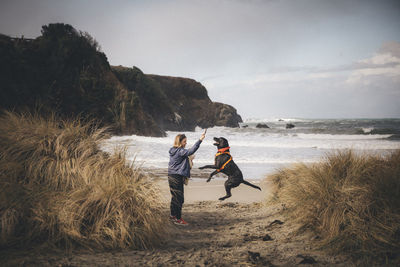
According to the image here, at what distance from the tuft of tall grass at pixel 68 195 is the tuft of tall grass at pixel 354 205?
7.22 feet

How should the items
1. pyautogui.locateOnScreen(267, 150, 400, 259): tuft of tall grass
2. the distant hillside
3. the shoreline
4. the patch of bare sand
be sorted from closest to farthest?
the patch of bare sand
pyautogui.locateOnScreen(267, 150, 400, 259): tuft of tall grass
the shoreline
the distant hillside

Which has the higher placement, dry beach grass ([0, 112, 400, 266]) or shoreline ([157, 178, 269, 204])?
dry beach grass ([0, 112, 400, 266])

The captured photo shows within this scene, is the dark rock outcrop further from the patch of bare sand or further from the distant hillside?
the patch of bare sand

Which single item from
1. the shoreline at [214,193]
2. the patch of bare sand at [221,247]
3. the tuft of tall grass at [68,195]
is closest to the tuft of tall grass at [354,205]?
the patch of bare sand at [221,247]

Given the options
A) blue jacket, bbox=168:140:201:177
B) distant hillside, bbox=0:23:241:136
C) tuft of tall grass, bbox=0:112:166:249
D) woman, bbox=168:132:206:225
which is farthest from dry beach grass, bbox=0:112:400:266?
distant hillside, bbox=0:23:241:136

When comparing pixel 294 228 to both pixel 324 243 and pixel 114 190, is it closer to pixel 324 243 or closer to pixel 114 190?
pixel 324 243

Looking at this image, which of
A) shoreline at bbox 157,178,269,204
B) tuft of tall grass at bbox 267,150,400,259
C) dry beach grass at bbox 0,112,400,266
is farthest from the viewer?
shoreline at bbox 157,178,269,204

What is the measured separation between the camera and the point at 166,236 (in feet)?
12.3

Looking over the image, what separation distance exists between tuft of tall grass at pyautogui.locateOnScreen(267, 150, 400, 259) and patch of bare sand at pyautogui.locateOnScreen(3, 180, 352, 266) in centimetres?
27

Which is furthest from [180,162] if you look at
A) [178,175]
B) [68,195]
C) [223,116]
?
[223,116]

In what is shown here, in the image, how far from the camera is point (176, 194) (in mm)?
4723

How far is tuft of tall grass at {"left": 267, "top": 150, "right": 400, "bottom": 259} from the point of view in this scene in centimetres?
306

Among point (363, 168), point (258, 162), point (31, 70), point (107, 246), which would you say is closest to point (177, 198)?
point (107, 246)

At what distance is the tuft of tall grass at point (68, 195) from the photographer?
301cm
